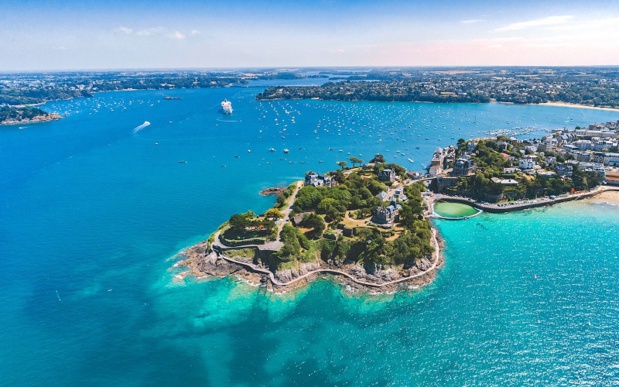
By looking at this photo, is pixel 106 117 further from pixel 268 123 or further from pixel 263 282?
pixel 263 282

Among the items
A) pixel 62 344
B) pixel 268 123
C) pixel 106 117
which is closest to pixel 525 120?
pixel 268 123

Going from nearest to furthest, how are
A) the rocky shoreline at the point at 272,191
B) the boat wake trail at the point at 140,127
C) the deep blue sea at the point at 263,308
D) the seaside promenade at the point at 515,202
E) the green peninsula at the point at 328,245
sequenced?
1. the deep blue sea at the point at 263,308
2. the green peninsula at the point at 328,245
3. the seaside promenade at the point at 515,202
4. the rocky shoreline at the point at 272,191
5. the boat wake trail at the point at 140,127

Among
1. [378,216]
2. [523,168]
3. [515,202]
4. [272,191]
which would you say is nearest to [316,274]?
[378,216]

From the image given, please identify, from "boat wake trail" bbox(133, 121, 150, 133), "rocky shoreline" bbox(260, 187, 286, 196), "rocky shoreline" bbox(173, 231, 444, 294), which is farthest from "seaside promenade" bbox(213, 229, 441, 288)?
"boat wake trail" bbox(133, 121, 150, 133)

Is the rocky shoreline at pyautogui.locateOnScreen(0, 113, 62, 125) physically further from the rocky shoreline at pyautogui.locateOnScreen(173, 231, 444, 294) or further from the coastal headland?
the rocky shoreline at pyautogui.locateOnScreen(173, 231, 444, 294)

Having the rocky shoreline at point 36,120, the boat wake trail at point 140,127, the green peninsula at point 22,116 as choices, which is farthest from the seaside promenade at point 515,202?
the green peninsula at point 22,116

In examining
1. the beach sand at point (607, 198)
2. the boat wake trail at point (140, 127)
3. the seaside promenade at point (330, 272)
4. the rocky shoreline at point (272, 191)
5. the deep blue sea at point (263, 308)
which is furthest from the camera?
the boat wake trail at point (140, 127)

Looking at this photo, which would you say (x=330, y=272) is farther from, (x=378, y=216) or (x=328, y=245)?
(x=378, y=216)

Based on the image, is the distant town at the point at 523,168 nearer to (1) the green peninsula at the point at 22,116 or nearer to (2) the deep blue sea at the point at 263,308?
(2) the deep blue sea at the point at 263,308
